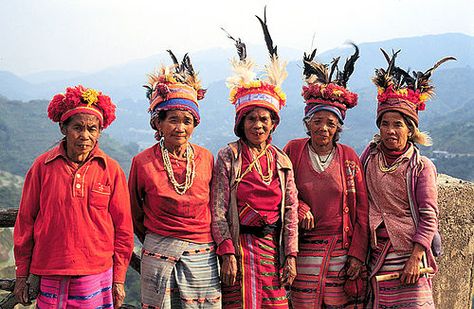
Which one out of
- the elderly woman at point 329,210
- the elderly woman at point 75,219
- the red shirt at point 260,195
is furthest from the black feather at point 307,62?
the elderly woman at point 75,219

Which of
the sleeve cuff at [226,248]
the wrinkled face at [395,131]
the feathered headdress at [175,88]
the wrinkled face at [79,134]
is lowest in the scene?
the sleeve cuff at [226,248]

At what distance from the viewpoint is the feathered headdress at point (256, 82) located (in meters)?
3.38

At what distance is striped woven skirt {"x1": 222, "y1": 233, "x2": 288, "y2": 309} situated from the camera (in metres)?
3.21

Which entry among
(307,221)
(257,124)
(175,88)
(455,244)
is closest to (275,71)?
(257,124)

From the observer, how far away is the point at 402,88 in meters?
3.43

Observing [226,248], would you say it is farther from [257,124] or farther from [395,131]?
[395,131]

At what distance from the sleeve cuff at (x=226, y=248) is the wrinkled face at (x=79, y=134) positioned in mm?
1109

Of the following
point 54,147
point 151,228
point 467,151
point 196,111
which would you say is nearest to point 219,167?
point 196,111

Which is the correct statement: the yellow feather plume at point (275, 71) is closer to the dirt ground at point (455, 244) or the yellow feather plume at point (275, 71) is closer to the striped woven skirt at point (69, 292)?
the dirt ground at point (455, 244)

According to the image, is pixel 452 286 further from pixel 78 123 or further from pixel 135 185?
pixel 78 123

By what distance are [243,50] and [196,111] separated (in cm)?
64

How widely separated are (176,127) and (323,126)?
3.57 feet

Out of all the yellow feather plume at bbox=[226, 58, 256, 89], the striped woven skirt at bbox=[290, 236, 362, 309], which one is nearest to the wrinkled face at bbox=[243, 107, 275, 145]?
the yellow feather plume at bbox=[226, 58, 256, 89]

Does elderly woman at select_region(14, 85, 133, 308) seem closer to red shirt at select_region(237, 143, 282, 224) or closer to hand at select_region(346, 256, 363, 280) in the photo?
red shirt at select_region(237, 143, 282, 224)
